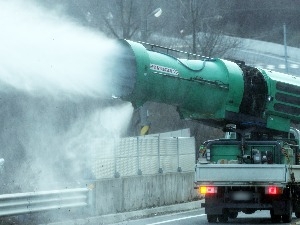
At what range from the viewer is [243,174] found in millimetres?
20719

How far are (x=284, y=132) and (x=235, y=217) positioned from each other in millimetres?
2573

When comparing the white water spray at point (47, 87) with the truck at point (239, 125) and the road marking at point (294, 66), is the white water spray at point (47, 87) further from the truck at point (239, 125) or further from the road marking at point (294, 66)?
the road marking at point (294, 66)

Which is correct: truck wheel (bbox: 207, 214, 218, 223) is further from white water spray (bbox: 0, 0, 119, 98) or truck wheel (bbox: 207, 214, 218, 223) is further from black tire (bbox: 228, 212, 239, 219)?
white water spray (bbox: 0, 0, 119, 98)

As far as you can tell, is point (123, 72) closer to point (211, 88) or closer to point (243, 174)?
point (211, 88)

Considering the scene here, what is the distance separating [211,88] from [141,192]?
5733 mm

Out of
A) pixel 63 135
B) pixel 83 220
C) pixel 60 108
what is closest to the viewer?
pixel 83 220

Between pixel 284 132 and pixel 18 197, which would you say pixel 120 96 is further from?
pixel 284 132

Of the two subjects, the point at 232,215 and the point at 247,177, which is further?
the point at 232,215

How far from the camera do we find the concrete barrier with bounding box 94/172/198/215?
22.5 m

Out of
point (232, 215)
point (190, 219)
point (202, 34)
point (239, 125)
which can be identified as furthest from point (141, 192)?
point (202, 34)

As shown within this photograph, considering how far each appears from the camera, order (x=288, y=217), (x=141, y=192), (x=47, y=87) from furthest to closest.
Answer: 1. (x=141, y=192)
2. (x=288, y=217)
3. (x=47, y=87)

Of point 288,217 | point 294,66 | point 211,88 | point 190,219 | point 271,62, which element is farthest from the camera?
point 271,62

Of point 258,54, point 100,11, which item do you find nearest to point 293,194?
point 100,11

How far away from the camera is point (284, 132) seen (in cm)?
2266
